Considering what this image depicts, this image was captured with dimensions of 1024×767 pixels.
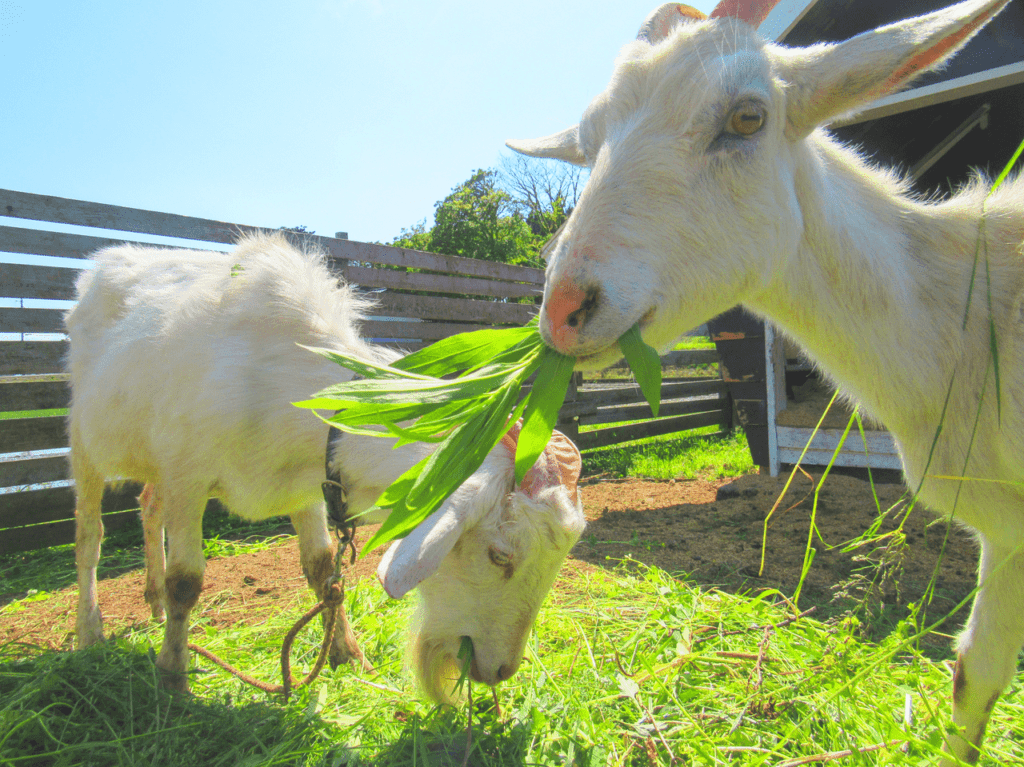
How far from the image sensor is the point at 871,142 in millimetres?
6469

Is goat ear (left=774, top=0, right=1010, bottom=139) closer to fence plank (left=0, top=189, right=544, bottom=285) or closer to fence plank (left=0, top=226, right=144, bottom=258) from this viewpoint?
fence plank (left=0, top=189, right=544, bottom=285)

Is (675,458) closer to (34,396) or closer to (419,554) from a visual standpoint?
(419,554)


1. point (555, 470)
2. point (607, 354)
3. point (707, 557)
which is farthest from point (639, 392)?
point (607, 354)

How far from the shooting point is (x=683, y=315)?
148cm

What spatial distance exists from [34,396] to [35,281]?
39.9 inches

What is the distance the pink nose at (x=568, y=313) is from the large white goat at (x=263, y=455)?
2.73 feet

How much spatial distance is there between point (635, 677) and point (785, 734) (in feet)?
1.87

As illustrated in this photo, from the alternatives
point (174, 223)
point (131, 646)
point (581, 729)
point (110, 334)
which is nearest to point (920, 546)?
point (581, 729)

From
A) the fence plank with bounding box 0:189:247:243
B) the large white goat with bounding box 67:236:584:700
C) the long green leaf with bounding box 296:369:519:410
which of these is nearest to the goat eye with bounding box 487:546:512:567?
the large white goat with bounding box 67:236:584:700

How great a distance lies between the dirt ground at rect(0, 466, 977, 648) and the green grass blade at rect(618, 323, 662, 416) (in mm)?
1911

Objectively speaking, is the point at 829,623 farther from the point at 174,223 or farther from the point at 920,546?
the point at 174,223

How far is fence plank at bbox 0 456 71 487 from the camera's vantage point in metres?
4.67

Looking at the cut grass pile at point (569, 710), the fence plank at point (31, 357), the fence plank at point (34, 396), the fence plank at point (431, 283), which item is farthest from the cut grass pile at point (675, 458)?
the fence plank at point (31, 357)

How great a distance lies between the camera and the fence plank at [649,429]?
8383 mm
